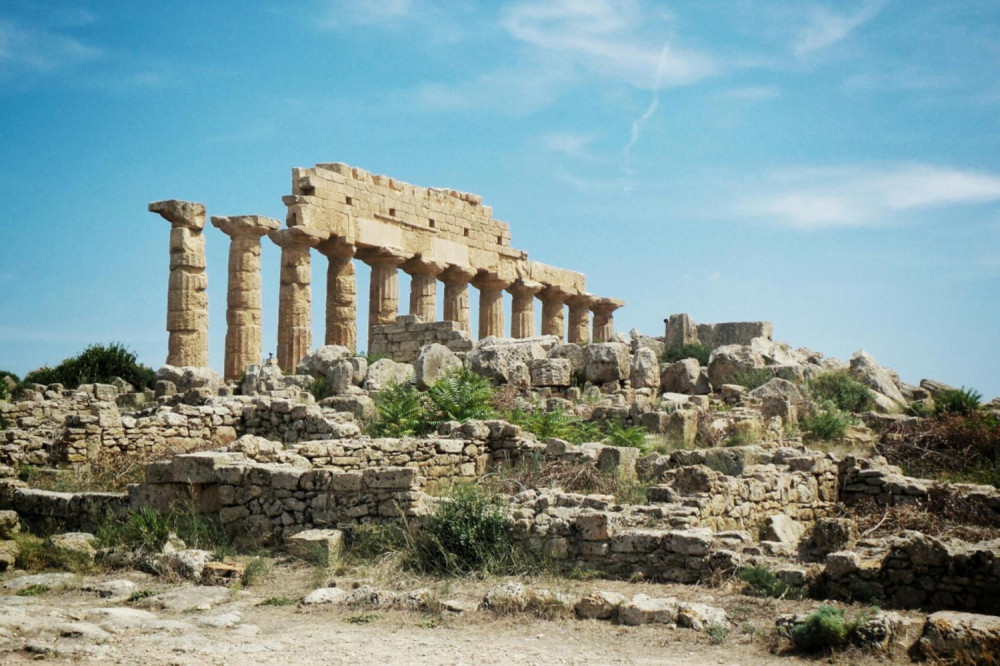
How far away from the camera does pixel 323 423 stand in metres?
15.7

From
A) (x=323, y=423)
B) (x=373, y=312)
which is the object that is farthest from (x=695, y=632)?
(x=373, y=312)

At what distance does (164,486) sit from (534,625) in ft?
17.0

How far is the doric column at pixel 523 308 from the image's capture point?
33.3 m

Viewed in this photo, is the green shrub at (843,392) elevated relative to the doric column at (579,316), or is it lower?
lower

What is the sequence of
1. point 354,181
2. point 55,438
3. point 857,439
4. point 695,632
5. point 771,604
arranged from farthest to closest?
point 354,181 < point 857,439 < point 55,438 < point 771,604 < point 695,632

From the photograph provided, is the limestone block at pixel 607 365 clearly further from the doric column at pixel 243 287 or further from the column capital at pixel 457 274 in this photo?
the column capital at pixel 457 274

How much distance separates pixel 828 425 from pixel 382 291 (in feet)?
46.7

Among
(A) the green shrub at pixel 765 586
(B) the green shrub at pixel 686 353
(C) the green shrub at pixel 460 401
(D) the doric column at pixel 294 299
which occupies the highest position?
(D) the doric column at pixel 294 299

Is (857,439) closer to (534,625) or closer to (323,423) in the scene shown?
(323,423)

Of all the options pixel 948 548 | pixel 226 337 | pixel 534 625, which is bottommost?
pixel 534 625

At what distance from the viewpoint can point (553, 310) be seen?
35.4m

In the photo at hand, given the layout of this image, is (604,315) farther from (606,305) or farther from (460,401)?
(460,401)

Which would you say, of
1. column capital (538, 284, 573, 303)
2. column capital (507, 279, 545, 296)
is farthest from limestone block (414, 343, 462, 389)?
column capital (538, 284, 573, 303)

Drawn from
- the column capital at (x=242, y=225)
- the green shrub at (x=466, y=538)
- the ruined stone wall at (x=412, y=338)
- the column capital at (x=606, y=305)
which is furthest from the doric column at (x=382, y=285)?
the green shrub at (x=466, y=538)
